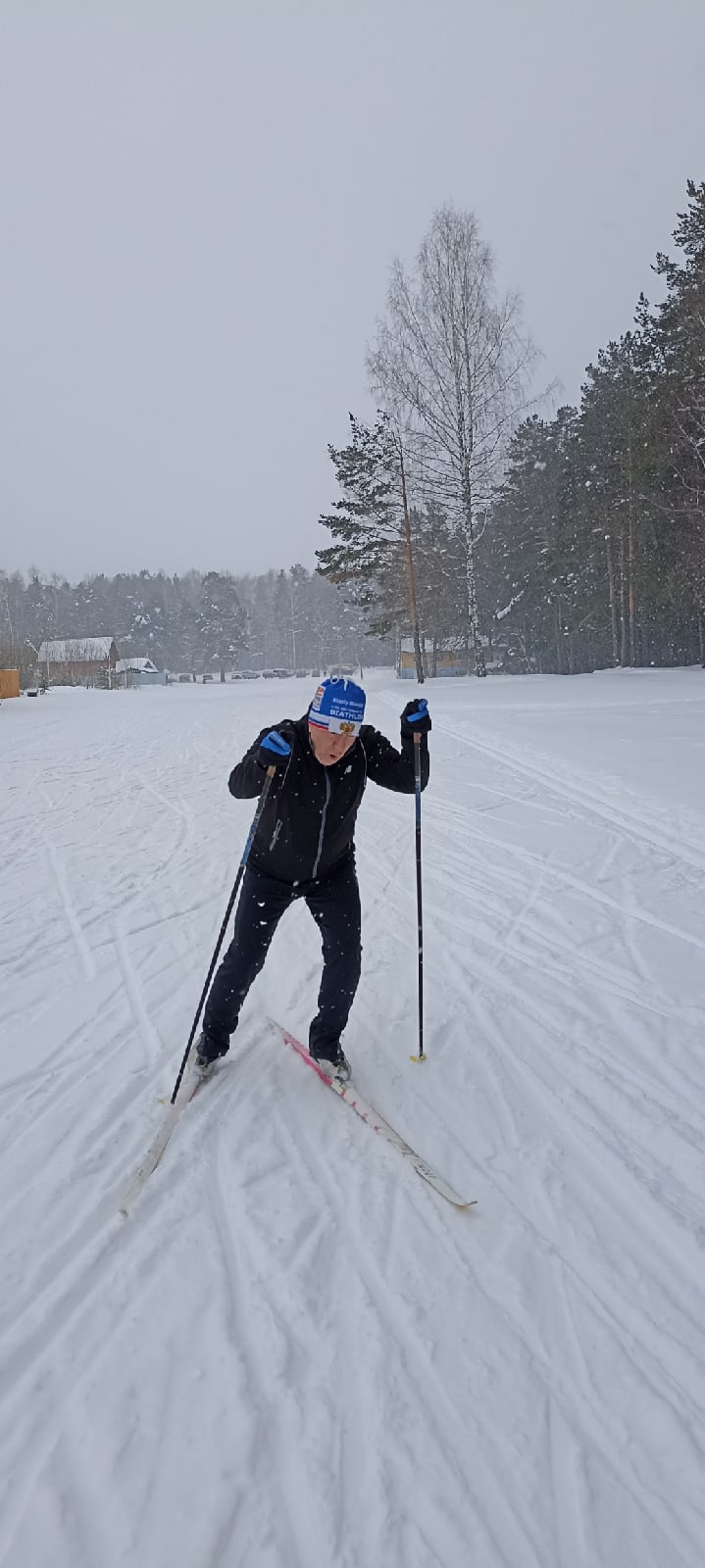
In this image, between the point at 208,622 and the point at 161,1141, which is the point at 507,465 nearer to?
the point at 161,1141

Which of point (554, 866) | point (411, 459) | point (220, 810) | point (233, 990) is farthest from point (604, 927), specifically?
point (411, 459)

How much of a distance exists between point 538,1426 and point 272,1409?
68cm

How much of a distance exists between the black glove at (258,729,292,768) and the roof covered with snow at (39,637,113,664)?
62.9m

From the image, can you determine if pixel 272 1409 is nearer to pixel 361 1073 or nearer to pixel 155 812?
pixel 361 1073

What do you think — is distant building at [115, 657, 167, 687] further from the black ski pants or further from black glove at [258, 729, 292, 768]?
black glove at [258, 729, 292, 768]

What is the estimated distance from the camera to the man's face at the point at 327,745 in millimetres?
3139

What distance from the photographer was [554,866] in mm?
6609

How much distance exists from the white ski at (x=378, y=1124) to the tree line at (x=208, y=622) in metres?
80.5

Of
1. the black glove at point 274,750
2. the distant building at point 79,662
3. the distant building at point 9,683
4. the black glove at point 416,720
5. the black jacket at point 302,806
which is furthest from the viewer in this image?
the distant building at point 79,662

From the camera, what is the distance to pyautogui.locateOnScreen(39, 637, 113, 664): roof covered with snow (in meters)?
61.9

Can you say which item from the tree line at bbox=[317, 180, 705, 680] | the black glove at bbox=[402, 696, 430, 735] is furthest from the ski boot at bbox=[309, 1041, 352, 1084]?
the tree line at bbox=[317, 180, 705, 680]

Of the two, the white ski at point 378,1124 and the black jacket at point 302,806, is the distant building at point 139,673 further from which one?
the black jacket at point 302,806

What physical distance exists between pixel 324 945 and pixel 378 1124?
77cm

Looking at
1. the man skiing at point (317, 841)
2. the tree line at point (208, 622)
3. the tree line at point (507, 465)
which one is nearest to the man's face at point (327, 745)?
the man skiing at point (317, 841)
